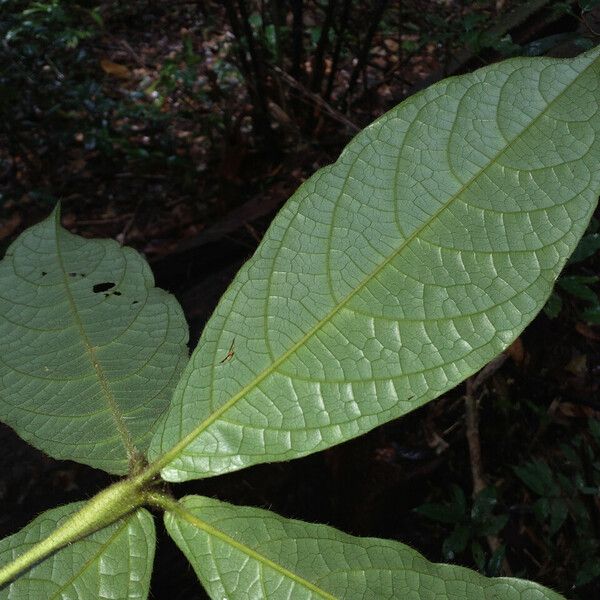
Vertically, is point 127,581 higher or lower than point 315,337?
lower

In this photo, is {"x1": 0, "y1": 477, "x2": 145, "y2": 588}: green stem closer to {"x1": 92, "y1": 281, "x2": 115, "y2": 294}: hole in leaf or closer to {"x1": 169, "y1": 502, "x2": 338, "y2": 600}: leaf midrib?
{"x1": 169, "y1": 502, "x2": 338, "y2": 600}: leaf midrib

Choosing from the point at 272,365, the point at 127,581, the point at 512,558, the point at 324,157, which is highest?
the point at 272,365

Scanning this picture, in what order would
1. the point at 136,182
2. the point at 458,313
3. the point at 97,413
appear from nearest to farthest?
1. the point at 458,313
2. the point at 97,413
3. the point at 136,182

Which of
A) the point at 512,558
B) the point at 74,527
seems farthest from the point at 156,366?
the point at 512,558

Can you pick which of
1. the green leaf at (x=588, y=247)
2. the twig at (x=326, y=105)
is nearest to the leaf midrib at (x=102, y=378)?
the twig at (x=326, y=105)

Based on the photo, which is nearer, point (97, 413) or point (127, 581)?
point (127, 581)

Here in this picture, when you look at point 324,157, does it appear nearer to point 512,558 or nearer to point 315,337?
point 512,558

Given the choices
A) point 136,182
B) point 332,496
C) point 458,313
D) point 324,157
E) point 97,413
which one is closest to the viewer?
point 458,313

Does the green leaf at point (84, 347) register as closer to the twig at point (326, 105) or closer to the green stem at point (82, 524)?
the green stem at point (82, 524)
